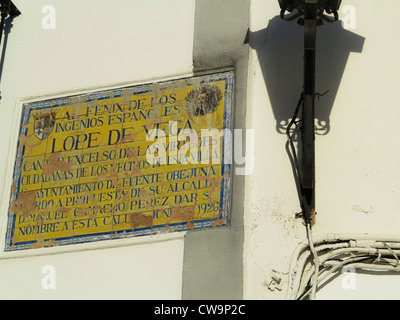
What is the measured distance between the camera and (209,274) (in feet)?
24.2

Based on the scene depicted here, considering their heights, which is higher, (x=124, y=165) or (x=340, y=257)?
(x=124, y=165)

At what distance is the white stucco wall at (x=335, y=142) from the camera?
290 inches

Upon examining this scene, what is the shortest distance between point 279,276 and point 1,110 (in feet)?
10.2

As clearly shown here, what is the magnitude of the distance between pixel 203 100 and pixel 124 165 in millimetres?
820

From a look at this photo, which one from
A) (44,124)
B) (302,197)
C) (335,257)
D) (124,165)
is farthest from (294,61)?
(44,124)

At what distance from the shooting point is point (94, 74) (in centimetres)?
875

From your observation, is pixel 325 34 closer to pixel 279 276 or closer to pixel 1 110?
pixel 279 276

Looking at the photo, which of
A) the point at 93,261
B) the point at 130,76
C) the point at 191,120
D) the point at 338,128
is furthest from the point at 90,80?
the point at 338,128

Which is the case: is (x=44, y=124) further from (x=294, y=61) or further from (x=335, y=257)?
(x=335, y=257)

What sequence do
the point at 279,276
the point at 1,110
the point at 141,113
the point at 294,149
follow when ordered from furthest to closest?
the point at 1,110 → the point at 141,113 → the point at 294,149 → the point at 279,276

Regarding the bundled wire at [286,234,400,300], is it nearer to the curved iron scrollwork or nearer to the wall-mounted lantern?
the wall-mounted lantern

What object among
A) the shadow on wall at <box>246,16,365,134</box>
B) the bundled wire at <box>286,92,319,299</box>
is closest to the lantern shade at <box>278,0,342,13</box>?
the shadow on wall at <box>246,16,365,134</box>

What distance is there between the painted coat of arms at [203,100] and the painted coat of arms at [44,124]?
1236mm

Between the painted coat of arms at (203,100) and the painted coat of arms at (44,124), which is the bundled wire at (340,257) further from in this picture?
the painted coat of arms at (44,124)
